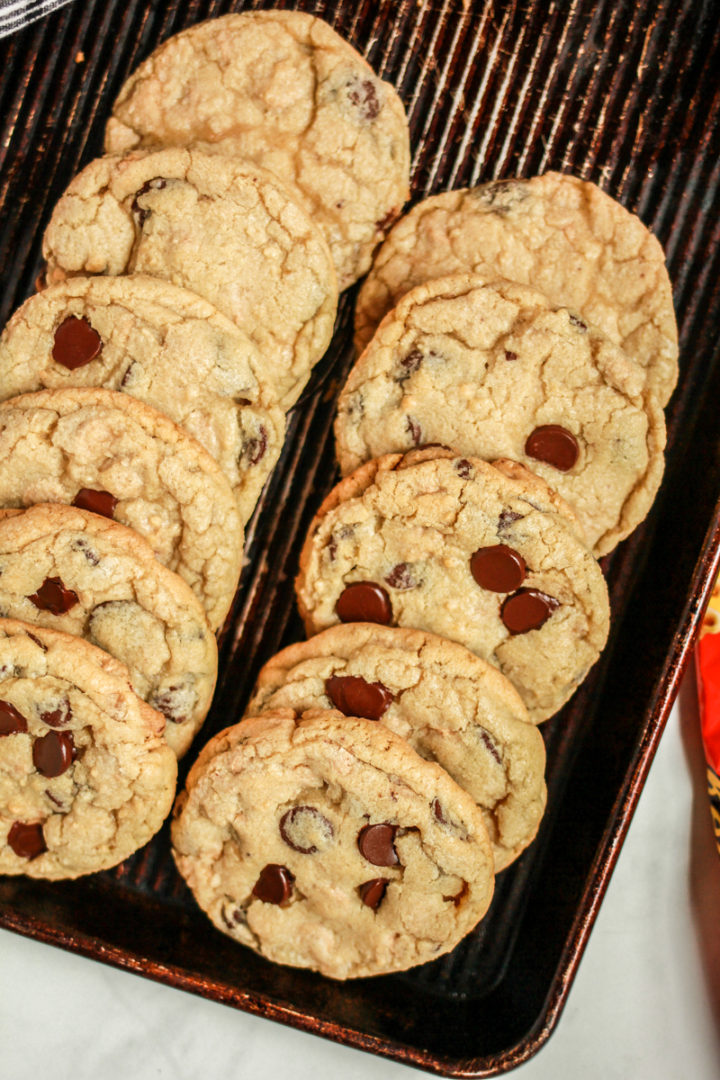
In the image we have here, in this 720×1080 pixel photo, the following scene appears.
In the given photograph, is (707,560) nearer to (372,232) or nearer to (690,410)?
(690,410)

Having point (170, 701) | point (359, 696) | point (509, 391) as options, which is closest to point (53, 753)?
point (170, 701)

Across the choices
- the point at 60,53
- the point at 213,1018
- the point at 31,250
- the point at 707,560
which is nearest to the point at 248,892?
the point at 213,1018

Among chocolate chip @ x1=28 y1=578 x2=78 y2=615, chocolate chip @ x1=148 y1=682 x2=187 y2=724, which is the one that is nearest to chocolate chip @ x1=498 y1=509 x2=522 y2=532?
chocolate chip @ x1=148 y1=682 x2=187 y2=724

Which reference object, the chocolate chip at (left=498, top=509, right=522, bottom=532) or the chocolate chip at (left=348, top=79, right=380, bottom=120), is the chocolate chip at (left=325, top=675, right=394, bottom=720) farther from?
the chocolate chip at (left=348, top=79, right=380, bottom=120)

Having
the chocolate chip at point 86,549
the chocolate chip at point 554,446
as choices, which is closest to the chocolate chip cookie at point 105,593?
the chocolate chip at point 86,549

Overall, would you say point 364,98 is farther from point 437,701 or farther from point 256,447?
point 437,701
